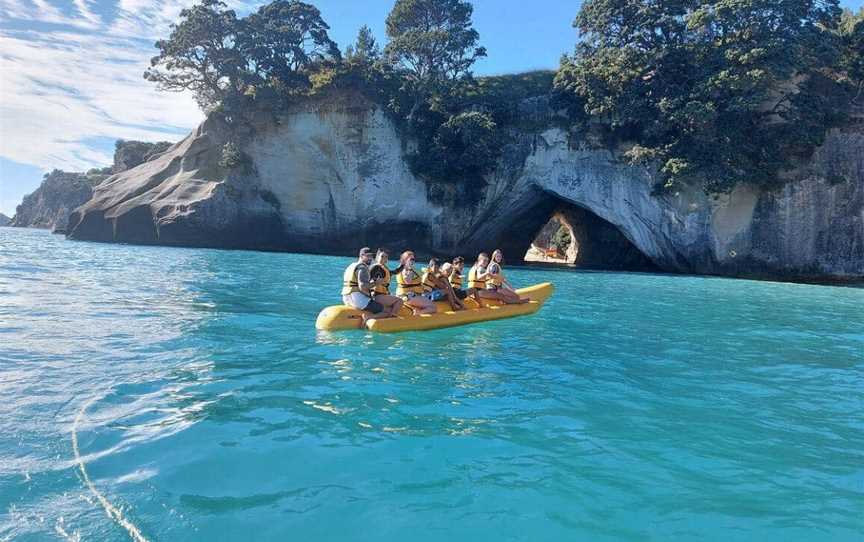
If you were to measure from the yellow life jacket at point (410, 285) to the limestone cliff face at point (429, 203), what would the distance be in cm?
1879

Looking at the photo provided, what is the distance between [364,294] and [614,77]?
19864mm

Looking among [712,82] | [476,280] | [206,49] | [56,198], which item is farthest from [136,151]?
[56,198]

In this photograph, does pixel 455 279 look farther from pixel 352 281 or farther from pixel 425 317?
pixel 352 281

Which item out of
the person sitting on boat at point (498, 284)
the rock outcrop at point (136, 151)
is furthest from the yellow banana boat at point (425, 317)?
the rock outcrop at point (136, 151)

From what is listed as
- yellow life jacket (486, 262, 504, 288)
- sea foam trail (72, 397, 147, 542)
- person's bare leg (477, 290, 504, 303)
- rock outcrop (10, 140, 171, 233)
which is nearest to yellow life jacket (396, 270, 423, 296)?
person's bare leg (477, 290, 504, 303)

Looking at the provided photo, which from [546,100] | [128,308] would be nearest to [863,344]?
[128,308]

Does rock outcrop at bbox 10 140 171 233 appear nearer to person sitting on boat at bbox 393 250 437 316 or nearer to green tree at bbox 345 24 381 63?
green tree at bbox 345 24 381 63

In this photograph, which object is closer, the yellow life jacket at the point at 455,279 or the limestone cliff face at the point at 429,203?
the yellow life jacket at the point at 455,279

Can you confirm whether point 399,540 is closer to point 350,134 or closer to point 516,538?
point 516,538

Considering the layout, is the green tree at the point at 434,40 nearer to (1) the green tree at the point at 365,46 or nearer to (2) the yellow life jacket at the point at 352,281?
(1) the green tree at the point at 365,46

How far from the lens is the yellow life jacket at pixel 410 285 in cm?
1070

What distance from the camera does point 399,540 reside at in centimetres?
344

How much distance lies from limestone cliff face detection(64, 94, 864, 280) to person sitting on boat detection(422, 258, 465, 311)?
60.0 ft

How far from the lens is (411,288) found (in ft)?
35.2
